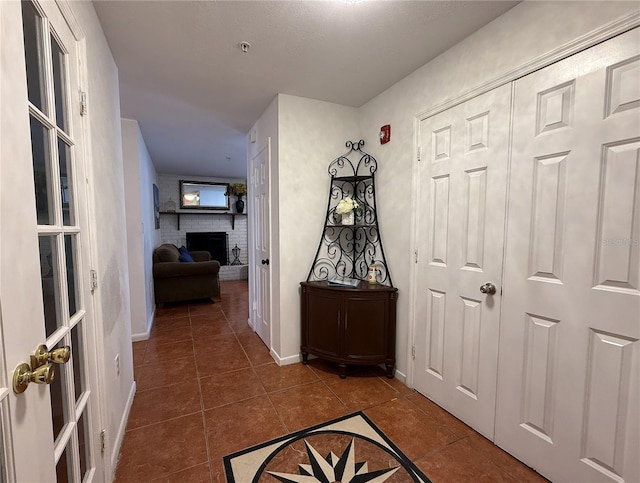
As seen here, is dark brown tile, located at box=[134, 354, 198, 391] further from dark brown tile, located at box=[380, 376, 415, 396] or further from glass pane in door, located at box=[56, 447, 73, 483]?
dark brown tile, located at box=[380, 376, 415, 396]

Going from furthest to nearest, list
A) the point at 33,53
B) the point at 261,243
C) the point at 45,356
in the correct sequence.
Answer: the point at 261,243 < the point at 33,53 < the point at 45,356

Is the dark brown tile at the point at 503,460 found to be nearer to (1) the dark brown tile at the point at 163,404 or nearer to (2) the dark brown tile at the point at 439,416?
(2) the dark brown tile at the point at 439,416

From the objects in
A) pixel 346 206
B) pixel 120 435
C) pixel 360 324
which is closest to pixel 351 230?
pixel 346 206

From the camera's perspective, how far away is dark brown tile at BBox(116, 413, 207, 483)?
1.42m

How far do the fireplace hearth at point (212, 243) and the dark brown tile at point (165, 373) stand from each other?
411cm

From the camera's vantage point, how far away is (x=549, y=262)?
1366mm

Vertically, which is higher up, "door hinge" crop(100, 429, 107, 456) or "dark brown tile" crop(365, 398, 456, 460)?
"door hinge" crop(100, 429, 107, 456)

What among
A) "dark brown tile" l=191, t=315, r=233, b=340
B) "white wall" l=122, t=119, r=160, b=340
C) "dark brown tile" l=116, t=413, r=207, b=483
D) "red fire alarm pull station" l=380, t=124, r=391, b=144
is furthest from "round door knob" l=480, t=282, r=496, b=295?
"white wall" l=122, t=119, r=160, b=340

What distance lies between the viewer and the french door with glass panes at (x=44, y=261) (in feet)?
1.98

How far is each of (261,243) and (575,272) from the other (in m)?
2.49

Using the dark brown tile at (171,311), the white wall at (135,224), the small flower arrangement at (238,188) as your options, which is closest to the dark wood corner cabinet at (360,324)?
the white wall at (135,224)

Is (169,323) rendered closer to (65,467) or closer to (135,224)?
(135,224)

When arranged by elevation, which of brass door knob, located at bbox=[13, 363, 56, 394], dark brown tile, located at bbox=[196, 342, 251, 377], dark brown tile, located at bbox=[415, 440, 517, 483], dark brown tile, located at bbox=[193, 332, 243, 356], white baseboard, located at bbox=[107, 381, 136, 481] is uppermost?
brass door knob, located at bbox=[13, 363, 56, 394]

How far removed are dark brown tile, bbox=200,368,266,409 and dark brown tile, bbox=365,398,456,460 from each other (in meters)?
0.89
